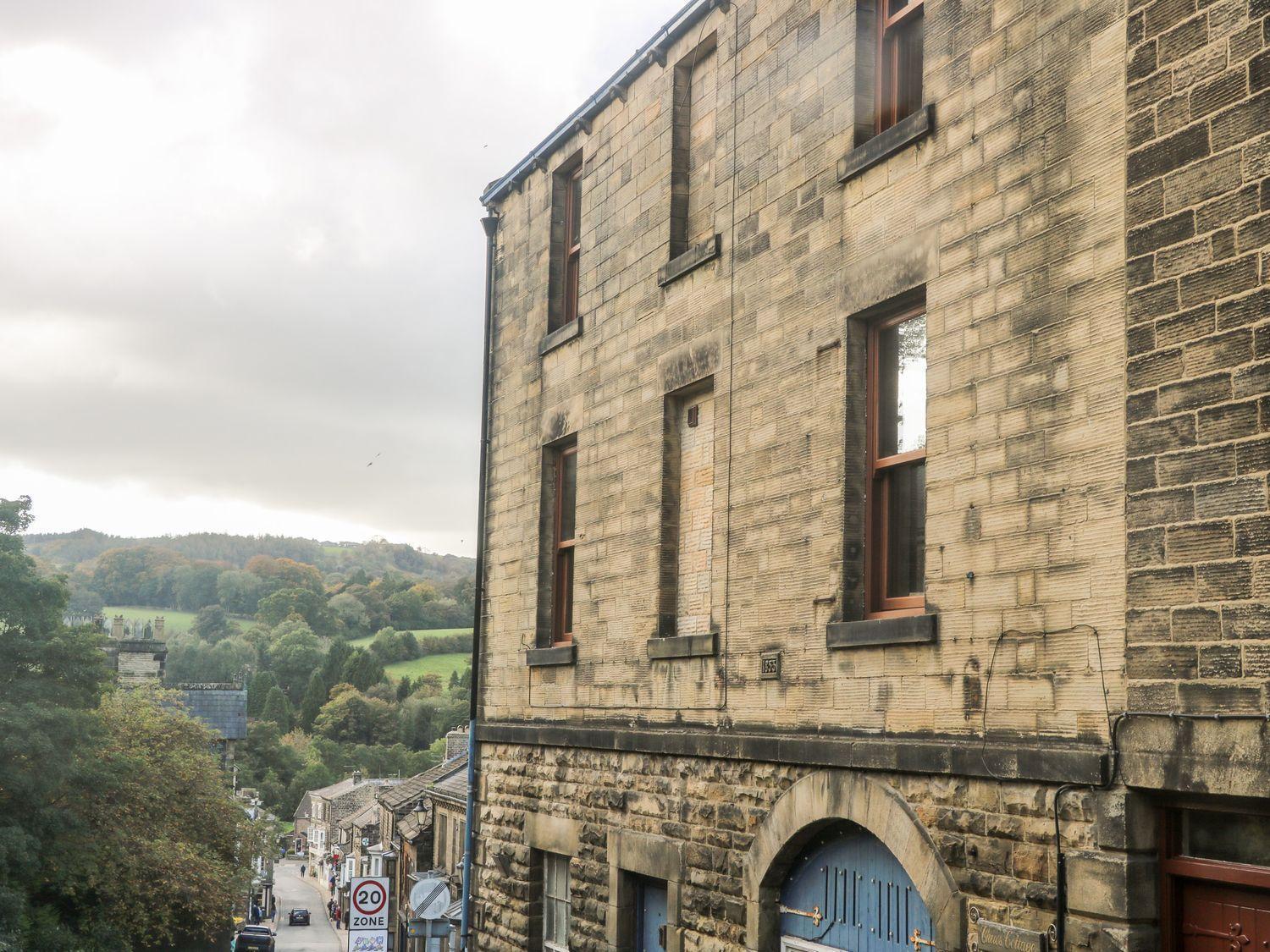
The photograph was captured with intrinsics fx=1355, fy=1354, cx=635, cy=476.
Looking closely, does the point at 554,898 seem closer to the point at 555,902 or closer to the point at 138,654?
the point at 555,902

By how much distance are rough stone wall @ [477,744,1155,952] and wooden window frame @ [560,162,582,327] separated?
475 centimetres

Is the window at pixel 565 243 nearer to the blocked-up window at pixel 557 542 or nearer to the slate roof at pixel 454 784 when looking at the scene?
the blocked-up window at pixel 557 542

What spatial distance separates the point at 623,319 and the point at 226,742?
247 ft

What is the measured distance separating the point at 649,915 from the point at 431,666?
156924 millimetres

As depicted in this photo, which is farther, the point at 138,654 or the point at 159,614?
the point at 159,614

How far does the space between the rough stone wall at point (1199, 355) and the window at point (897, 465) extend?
2.03 m

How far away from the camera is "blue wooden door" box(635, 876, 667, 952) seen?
38.7ft

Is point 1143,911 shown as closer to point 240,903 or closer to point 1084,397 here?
point 1084,397

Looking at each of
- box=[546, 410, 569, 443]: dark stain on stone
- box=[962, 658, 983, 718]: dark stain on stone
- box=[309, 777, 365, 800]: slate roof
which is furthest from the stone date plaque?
box=[309, 777, 365, 800]: slate roof

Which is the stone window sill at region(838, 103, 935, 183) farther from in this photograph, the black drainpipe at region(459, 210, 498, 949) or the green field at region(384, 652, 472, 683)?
the green field at region(384, 652, 472, 683)

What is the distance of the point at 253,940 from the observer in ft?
183

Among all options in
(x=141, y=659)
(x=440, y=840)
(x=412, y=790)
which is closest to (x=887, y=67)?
(x=440, y=840)

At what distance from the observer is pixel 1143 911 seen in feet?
21.7

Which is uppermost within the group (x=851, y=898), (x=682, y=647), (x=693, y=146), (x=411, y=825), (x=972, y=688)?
(x=693, y=146)
